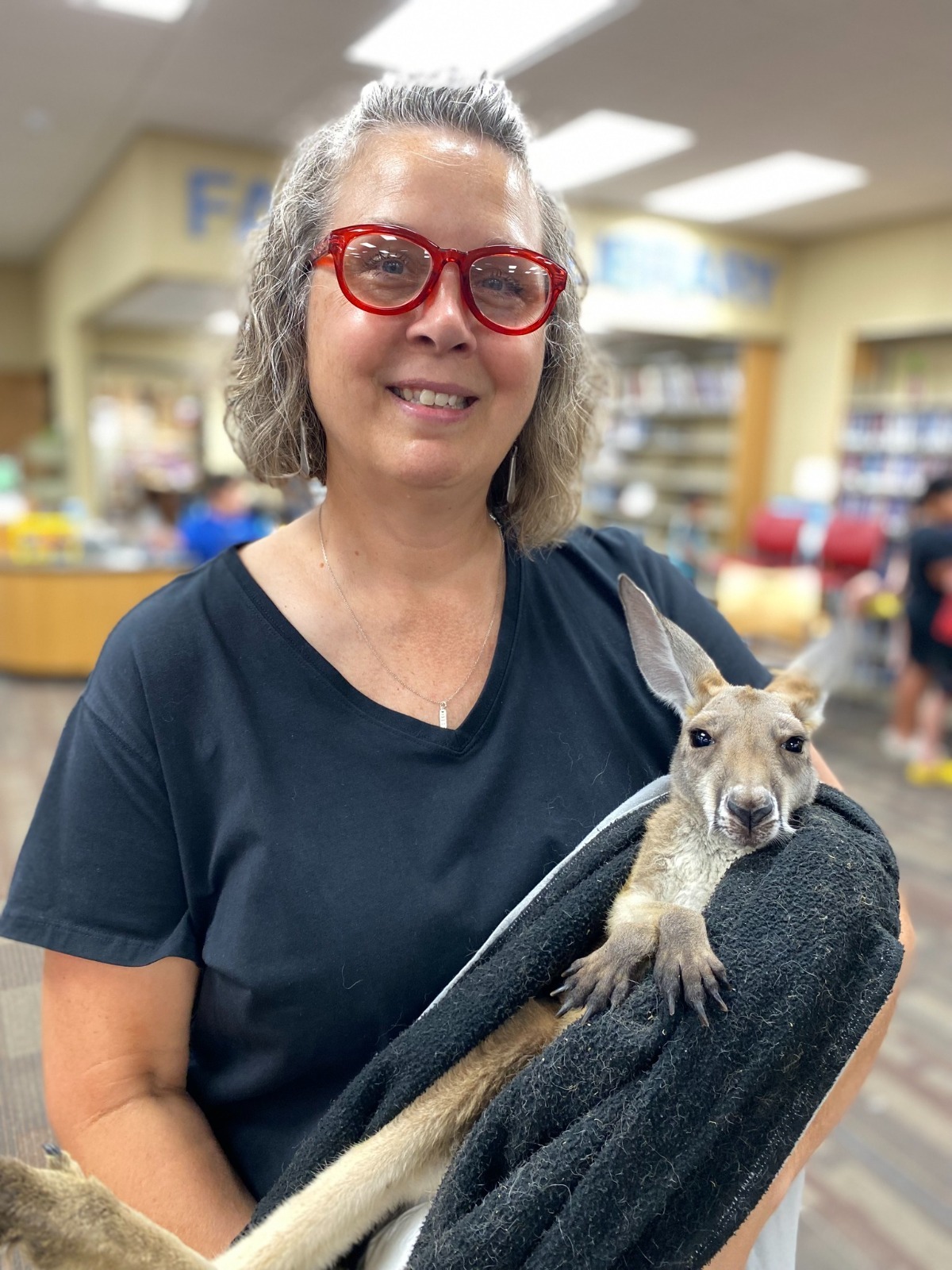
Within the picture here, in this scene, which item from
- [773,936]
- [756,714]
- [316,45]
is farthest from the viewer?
[316,45]

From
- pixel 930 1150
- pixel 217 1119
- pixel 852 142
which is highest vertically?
pixel 852 142

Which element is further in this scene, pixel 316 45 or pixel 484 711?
pixel 316 45

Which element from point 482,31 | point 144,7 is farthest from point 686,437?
point 144,7

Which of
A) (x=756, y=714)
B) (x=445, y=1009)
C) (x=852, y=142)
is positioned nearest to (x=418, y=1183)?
(x=445, y=1009)

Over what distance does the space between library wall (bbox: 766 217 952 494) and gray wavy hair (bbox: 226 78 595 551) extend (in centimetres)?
811

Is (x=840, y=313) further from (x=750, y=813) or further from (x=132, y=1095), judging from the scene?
(x=132, y=1095)

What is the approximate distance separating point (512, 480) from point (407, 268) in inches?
15.2

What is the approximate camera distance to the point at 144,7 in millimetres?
4582

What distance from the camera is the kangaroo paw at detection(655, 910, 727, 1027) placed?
785 millimetres

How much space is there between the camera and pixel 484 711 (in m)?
1.09

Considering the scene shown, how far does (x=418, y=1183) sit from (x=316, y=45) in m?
5.62

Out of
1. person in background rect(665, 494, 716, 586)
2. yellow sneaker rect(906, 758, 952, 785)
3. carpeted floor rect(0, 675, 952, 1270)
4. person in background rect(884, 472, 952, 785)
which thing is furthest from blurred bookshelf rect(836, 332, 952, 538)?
carpeted floor rect(0, 675, 952, 1270)

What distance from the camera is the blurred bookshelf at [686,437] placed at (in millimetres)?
9445

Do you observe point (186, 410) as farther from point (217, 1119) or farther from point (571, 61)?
point (217, 1119)
